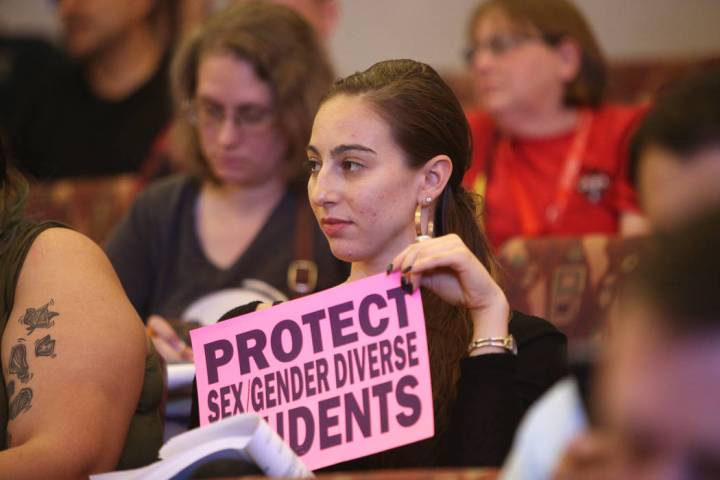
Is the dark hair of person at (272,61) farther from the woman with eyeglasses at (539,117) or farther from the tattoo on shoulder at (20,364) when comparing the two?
the tattoo on shoulder at (20,364)

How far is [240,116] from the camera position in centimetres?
269

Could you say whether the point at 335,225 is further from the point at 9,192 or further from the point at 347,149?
the point at 9,192

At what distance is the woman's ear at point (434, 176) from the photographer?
1.80 meters

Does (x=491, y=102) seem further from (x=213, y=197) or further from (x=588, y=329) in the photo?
(x=588, y=329)

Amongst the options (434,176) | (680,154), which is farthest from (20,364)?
(680,154)

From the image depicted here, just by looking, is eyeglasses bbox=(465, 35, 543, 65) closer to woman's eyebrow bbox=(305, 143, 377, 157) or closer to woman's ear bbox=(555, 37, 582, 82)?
woman's ear bbox=(555, 37, 582, 82)

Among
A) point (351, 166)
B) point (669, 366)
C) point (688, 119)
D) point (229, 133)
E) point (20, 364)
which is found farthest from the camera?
point (229, 133)

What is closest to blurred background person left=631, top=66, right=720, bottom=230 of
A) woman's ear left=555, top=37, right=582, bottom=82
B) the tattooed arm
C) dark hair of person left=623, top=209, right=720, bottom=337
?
dark hair of person left=623, top=209, right=720, bottom=337

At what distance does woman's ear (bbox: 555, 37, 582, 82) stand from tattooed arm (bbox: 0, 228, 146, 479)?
179 cm

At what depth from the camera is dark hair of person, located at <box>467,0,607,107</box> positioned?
3.15 metres

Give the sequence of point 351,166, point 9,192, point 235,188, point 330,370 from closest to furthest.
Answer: point 330,370
point 351,166
point 9,192
point 235,188

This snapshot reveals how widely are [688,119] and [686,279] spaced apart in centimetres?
44

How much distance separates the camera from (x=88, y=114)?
384 cm

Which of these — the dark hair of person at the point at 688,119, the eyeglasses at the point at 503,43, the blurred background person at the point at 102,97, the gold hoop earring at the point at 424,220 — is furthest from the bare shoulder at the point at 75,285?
the blurred background person at the point at 102,97
